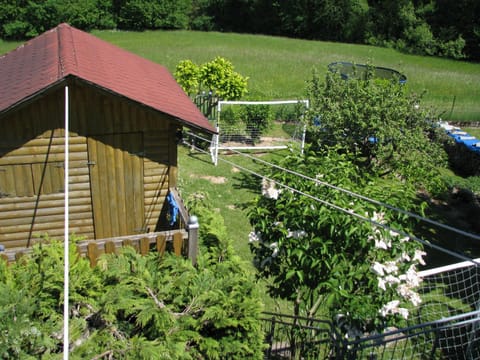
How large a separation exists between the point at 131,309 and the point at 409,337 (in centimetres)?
341

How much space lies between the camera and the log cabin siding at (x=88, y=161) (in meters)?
7.46

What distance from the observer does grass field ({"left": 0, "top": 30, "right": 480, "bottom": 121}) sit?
25.3 m

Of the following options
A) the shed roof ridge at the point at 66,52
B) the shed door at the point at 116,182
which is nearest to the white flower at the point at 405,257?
the shed door at the point at 116,182

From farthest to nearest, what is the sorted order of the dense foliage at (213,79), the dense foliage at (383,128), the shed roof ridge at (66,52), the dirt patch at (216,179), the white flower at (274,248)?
the dense foliage at (213,79), the dirt patch at (216,179), the dense foliage at (383,128), the shed roof ridge at (66,52), the white flower at (274,248)

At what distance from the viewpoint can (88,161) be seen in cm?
791

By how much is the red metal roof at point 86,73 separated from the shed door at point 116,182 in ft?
2.74

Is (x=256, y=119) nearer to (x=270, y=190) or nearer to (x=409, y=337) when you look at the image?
(x=270, y=190)

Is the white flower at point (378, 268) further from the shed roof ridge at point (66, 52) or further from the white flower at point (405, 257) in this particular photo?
the shed roof ridge at point (66, 52)

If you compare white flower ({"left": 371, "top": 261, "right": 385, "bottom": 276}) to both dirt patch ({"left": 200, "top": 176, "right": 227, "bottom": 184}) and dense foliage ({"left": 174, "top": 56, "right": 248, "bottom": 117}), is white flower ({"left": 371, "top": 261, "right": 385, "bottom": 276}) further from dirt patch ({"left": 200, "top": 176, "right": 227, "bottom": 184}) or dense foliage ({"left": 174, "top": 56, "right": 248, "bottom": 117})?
dense foliage ({"left": 174, "top": 56, "right": 248, "bottom": 117})

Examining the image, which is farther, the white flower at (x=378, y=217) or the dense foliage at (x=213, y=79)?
the dense foliage at (x=213, y=79)

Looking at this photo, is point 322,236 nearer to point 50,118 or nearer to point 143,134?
point 143,134

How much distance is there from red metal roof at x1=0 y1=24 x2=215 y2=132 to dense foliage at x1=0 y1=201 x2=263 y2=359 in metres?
2.91

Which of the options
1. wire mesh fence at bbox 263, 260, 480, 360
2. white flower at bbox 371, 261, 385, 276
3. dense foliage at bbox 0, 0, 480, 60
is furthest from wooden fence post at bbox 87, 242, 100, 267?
dense foliage at bbox 0, 0, 480, 60

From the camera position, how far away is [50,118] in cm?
749
